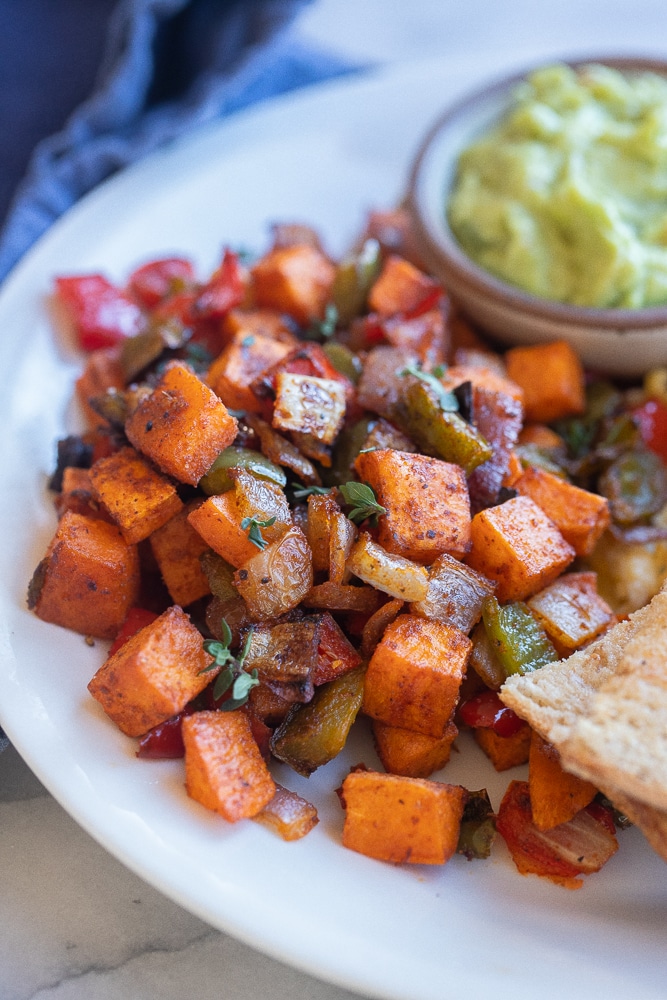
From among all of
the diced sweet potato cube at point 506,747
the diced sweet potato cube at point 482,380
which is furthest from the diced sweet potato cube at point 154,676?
the diced sweet potato cube at point 482,380

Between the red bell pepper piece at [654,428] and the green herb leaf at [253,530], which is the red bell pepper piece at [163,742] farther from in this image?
the red bell pepper piece at [654,428]

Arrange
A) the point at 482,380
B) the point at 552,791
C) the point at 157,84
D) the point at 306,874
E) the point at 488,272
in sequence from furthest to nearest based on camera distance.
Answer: the point at 157,84
the point at 488,272
the point at 482,380
the point at 552,791
the point at 306,874

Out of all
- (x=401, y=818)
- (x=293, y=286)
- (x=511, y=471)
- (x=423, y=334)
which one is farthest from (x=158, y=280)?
(x=401, y=818)

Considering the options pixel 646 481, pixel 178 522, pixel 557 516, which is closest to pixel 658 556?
pixel 646 481

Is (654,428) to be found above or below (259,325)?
below

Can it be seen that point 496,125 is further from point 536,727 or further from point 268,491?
point 536,727

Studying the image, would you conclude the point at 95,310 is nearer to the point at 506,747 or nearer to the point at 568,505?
the point at 568,505

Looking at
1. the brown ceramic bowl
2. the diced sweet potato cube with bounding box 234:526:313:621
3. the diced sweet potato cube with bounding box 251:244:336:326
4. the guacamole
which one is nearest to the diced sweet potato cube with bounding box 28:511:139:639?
the diced sweet potato cube with bounding box 234:526:313:621
